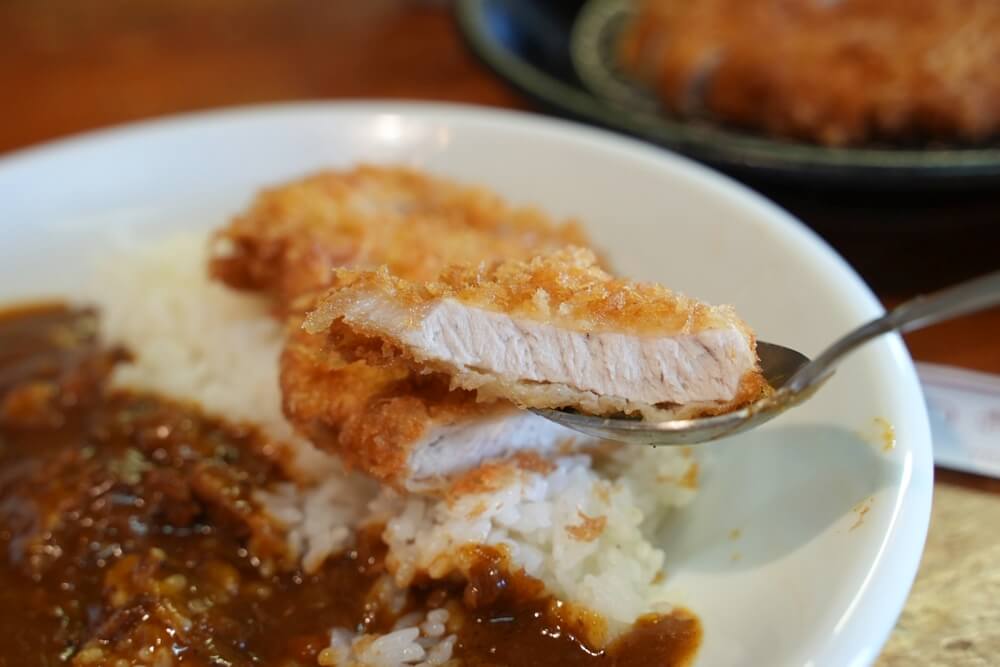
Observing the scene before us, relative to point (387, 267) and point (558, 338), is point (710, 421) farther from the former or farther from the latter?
point (387, 267)

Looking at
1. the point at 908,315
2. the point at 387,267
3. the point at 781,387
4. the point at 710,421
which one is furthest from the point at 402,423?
the point at 908,315

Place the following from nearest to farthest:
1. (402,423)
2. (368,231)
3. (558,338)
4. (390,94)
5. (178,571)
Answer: (558,338)
(402,423)
(178,571)
(368,231)
(390,94)

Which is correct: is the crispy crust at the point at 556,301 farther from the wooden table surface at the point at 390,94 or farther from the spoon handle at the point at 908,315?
the wooden table surface at the point at 390,94

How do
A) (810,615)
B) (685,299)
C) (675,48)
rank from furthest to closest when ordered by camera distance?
(675,48) → (685,299) → (810,615)

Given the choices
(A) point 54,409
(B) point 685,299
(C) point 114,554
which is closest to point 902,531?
(B) point 685,299

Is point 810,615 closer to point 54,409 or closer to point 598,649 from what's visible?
point 598,649

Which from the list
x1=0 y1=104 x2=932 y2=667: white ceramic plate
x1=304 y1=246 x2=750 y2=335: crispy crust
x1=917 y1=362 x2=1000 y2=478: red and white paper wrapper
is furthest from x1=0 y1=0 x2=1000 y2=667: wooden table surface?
x1=304 y1=246 x2=750 y2=335: crispy crust
